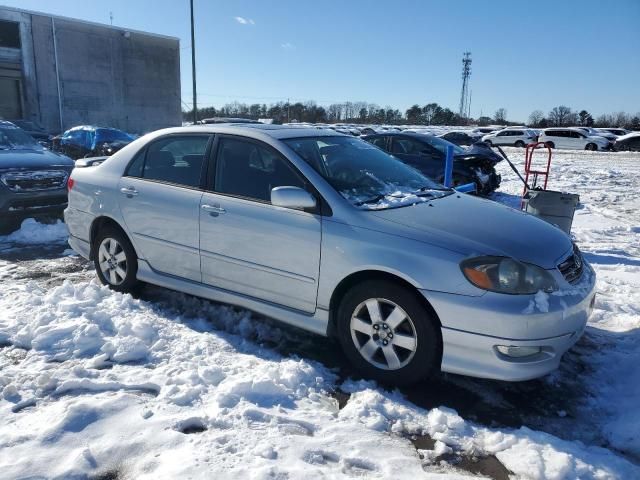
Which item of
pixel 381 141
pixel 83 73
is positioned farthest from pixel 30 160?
pixel 83 73

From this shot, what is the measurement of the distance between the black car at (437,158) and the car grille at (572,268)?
277 inches

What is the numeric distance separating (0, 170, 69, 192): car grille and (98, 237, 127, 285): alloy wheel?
3394 mm

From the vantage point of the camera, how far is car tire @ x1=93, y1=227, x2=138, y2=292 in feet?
15.3

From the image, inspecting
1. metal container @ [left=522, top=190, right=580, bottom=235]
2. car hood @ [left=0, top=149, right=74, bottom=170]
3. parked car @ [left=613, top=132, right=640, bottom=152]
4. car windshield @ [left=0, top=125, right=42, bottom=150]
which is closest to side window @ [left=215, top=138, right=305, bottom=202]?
metal container @ [left=522, top=190, right=580, bottom=235]

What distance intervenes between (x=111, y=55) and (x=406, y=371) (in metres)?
40.3

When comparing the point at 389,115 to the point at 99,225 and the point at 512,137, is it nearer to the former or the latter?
the point at 512,137

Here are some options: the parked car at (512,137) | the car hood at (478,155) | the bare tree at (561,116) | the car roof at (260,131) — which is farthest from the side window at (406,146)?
the bare tree at (561,116)

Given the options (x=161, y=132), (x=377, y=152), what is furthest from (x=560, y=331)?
(x=161, y=132)

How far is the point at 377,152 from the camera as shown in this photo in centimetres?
454

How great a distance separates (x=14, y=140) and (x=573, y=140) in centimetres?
3314

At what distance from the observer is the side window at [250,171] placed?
373cm

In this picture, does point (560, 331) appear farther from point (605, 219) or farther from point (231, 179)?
point (605, 219)

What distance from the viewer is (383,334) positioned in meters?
3.25

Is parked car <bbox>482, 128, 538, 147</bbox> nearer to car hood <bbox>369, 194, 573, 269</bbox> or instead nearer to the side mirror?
car hood <bbox>369, 194, 573, 269</bbox>
